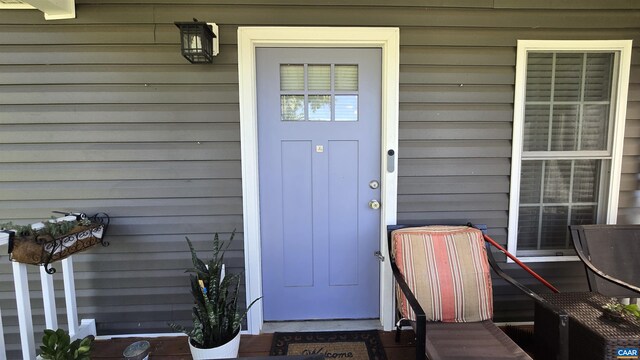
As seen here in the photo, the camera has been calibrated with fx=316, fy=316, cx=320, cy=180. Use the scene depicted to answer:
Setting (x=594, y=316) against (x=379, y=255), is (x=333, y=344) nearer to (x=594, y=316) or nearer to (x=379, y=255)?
(x=379, y=255)

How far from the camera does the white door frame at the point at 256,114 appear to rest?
2.03 m

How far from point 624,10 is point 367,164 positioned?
1976mm

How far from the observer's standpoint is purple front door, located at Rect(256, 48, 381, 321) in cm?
214

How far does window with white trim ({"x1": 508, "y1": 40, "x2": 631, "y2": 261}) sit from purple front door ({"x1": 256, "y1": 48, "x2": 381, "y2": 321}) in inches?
40.1

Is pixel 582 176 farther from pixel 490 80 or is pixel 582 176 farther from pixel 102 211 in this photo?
pixel 102 211

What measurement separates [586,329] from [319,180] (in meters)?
1.63

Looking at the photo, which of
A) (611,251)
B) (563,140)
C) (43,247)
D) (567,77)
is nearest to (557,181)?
(563,140)

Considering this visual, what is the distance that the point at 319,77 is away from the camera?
215cm

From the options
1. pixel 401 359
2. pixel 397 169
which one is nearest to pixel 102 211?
pixel 397 169

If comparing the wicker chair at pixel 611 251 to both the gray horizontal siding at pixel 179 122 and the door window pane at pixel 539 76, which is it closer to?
the gray horizontal siding at pixel 179 122

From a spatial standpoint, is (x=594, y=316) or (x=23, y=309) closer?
(x=594, y=316)

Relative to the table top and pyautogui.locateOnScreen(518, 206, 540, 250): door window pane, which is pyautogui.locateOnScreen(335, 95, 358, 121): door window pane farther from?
the table top

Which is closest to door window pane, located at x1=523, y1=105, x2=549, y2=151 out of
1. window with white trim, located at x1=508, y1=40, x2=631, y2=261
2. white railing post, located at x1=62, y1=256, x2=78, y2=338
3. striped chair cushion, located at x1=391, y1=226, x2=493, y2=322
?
window with white trim, located at x1=508, y1=40, x2=631, y2=261

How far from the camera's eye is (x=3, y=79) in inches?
79.4
